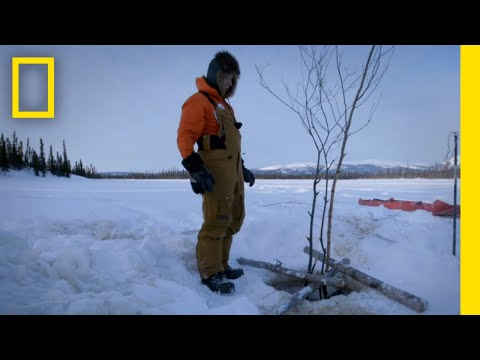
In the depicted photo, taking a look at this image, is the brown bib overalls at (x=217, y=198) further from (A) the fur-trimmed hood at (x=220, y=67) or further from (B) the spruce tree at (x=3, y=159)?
(B) the spruce tree at (x=3, y=159)

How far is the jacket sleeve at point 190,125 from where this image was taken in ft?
7.35

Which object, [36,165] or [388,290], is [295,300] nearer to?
[388,290]

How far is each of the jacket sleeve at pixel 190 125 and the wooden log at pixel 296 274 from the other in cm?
137

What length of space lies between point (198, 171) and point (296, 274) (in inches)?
50.6

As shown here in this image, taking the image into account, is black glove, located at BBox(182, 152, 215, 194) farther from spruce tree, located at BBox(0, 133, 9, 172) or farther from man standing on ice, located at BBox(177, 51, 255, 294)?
spruce tree, located at BBox(0, 133, 9, 172)

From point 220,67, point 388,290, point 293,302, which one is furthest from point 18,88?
point 388,290

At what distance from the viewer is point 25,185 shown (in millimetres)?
5328

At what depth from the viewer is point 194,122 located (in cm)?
226

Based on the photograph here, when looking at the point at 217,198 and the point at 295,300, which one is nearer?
the point at 295,300

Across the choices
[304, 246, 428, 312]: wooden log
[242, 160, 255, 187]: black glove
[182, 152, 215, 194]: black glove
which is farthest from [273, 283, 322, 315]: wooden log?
[242, 160, 255, 187]: black glove

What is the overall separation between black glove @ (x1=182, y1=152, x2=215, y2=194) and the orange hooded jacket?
0.06 meters

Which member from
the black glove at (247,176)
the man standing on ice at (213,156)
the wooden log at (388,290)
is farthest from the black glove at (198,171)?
the wooden log at (388,290)

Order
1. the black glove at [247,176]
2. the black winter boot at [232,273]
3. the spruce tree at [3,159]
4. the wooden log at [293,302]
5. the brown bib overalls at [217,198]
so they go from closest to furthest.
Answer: the wooden log at [293,302], the brown bib overalls at [217,198], the black winter boot at [232,273], the black glove at [247,176], the spruce tree at [3,159]

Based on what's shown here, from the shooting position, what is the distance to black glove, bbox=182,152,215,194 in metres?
2.19
